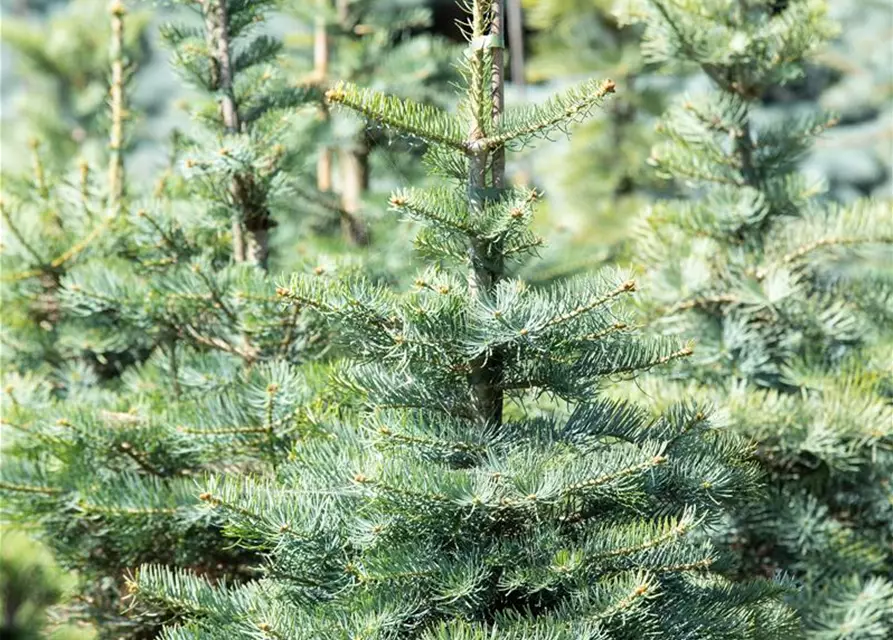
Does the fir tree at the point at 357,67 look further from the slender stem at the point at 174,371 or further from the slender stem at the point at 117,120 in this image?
the slender stem at the point at 174,371

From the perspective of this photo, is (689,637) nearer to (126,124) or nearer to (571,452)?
(571,452)

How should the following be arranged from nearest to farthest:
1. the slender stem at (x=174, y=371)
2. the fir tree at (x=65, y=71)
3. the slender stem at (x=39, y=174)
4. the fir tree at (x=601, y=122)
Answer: the slender stem at (x=174, y=371) < the slender stem at (x=39, y=174) < the fir tree at (x=65, y=71) < the fir tree at (x=601, y=122)

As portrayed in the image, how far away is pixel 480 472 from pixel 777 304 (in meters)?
0.68

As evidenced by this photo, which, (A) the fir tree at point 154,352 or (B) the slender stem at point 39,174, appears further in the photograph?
(B) the slender stem at point 39,174

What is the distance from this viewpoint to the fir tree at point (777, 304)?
1.47 meters

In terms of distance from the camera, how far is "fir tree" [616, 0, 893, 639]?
147cm

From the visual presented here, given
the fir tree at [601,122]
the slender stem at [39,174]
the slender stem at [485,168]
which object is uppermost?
the slender stem at [485,168]

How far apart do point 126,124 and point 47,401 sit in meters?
0.52

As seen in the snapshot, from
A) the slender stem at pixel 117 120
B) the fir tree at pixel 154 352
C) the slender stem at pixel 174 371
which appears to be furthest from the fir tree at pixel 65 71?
the slender stem at pixel 174 371

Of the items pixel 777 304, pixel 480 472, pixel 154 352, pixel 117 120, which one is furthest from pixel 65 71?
pixel 480 472

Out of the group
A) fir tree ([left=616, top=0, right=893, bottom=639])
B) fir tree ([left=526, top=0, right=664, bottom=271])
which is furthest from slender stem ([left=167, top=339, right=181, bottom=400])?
fir tree ([left=526, top=0, right=664, bottom=271])

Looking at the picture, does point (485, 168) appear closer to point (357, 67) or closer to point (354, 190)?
point (357, 67)

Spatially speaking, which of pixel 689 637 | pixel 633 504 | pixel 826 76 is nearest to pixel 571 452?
pixel 633 504

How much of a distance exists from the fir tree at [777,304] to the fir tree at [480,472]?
0.35m
